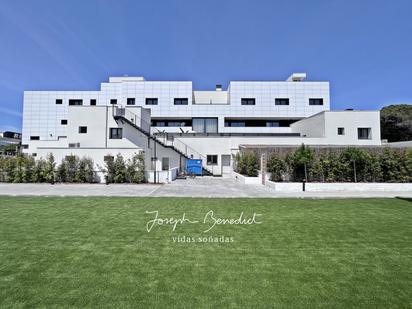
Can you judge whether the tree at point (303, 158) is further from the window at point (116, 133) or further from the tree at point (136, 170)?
the window at point (116, 133)

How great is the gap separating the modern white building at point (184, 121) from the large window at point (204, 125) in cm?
15

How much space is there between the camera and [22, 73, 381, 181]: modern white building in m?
22.9

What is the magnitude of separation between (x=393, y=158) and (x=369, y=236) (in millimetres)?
13693

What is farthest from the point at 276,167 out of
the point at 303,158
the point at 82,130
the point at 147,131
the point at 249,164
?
the point at 82,130

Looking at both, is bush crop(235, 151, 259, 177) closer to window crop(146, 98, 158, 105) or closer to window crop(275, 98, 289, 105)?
window crop(275, 98, 289, 105)

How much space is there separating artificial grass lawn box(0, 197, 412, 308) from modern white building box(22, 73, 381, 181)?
12.5 m

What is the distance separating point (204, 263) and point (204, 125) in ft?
103

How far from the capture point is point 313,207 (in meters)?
8.98

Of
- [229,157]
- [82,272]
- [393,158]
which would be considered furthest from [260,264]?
[229,157]

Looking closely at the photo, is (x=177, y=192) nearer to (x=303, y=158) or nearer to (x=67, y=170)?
(x=303, y=158)

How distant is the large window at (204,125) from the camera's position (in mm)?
34656

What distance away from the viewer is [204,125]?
34.8 m

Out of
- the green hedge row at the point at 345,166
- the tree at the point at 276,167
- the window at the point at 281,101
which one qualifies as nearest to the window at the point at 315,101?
the window at the point at 281,101

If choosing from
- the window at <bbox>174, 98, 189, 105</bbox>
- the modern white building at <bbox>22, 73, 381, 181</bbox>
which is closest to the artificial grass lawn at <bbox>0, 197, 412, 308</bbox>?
the modern white building at <bbox>22, 73, 381, 181</bbox>
